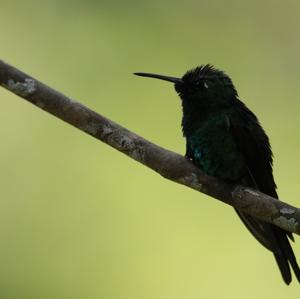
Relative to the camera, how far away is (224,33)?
776cm

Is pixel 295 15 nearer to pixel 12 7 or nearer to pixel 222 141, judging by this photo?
pixel 12 7

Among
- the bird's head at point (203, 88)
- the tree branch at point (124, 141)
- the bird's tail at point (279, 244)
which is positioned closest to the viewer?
the tree branch at point (124, 141)

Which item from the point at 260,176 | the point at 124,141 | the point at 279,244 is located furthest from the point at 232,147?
the point at 124,141

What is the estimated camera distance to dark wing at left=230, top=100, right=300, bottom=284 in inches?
170

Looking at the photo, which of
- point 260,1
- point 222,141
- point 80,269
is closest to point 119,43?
point 260,1

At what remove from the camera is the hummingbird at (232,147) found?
170 inches

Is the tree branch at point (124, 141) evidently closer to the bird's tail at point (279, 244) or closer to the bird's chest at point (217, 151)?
the bird's chest at point (217, 151)

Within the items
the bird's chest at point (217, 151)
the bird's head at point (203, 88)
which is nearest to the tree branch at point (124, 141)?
the bird's chest at point (217, 151)

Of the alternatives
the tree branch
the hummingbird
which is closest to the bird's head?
the hummingbird

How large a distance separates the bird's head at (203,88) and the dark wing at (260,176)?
0.16 metres

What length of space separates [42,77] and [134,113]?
32.9 inches

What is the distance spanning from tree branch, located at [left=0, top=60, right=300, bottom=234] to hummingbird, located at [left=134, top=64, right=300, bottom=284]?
0.32 meters

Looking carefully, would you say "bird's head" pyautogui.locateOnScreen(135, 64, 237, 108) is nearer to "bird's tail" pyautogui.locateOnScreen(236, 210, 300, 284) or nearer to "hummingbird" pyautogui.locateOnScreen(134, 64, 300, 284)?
"hummingbird" pyautogui.locateOnScreen(134, 64, 300, 284)

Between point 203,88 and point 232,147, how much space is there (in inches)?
16.3
